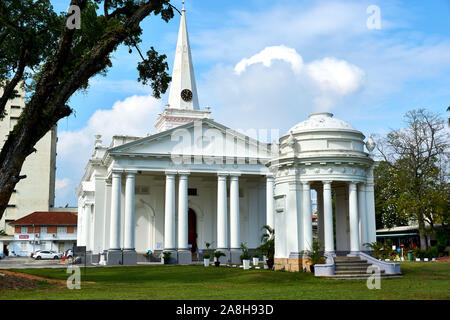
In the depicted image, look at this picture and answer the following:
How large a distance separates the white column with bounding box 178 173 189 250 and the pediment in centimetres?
252

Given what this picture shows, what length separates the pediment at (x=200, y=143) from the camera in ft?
132

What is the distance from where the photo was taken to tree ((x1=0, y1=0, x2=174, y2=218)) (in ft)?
54.3

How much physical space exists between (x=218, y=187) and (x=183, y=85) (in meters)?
13.0

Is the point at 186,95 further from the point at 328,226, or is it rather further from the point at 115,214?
the point at 328,226

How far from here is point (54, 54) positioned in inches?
754

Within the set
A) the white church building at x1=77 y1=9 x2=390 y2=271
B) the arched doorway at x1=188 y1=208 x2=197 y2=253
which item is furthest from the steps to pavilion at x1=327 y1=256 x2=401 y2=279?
the arched doorway at x1=188 y1=208 x2=197 y2=253

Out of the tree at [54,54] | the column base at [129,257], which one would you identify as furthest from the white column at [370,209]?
the column base at [129,257]

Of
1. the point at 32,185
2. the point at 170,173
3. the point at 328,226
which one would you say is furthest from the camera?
the point at 32,185

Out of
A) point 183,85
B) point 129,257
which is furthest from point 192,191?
point 129,257

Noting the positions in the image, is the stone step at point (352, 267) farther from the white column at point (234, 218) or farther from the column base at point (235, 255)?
the white column at point (234, 218)

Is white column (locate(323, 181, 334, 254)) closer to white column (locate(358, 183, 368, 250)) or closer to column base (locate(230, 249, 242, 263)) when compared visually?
white column (locate(358, 183, 368, 250))

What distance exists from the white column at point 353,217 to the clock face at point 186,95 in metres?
29.1
